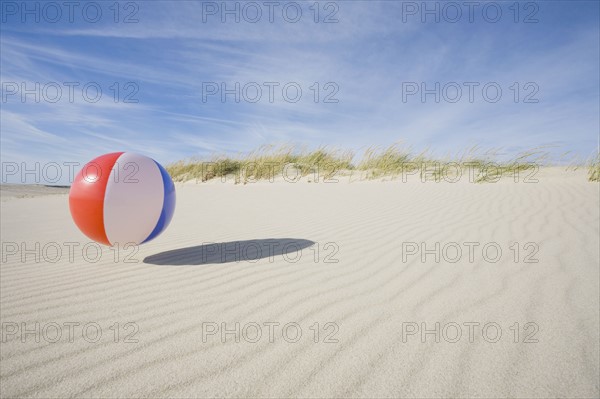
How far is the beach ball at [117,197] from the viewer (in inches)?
132

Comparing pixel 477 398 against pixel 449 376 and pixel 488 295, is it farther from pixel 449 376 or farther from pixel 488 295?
pixel 488 295

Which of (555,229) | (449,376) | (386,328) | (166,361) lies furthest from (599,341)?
(555,229)

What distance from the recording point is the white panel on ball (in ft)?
11.0

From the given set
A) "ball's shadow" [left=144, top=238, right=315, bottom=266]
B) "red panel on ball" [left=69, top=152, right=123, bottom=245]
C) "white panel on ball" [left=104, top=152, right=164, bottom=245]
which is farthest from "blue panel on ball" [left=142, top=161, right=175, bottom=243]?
"red panel on ball" [left=69, top=152, right=123, bottom=245]

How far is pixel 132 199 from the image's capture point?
341 cm

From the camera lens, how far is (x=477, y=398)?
5.02 feet

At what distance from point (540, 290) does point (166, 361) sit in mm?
2907

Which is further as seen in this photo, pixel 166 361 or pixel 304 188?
pixel 304 188

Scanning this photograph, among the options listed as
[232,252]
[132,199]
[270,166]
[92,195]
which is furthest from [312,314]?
[270,166]

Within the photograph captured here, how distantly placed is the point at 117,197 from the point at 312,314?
7.77 ft

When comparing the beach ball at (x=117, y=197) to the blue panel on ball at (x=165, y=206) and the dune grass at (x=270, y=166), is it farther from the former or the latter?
the dune grass at (x=270, y=166)

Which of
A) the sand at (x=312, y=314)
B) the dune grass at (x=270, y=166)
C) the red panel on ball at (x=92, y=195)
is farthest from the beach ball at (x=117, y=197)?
the dune grass at (x=270, y=166)

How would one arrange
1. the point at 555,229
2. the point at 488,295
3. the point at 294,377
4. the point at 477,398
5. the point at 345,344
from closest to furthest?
the point at 477,398
the point at 294,377
the point at 345,344
the point at 488,295
the point at 555,229

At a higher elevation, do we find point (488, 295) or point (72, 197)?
point (72, 197)
